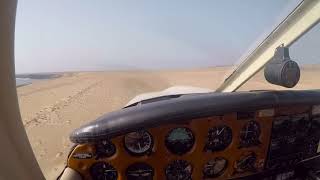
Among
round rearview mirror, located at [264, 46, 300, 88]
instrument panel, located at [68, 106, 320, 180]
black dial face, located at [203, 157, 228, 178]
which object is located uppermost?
round rearview mirror, located at [264, 46, 300, 88]

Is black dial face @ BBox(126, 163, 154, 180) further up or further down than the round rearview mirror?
further down

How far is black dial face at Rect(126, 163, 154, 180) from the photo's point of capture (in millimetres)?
2861

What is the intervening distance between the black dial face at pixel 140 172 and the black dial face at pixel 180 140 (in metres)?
0.24

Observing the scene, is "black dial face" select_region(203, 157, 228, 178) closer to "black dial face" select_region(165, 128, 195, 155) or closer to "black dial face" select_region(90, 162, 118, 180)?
"black dial face" select_region(165, 128, 195, 155)

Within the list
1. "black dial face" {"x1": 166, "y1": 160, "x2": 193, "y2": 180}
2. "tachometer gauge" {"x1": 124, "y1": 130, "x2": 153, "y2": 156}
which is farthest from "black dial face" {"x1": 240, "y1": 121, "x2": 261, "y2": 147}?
"tachometer gauge" {"x1": 124, "y1": 130, "x2": 153, "y2": 156}

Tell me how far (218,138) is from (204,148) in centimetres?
15

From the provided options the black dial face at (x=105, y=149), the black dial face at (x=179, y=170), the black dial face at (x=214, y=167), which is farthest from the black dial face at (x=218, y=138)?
the black dial face at (x=105, y=149)

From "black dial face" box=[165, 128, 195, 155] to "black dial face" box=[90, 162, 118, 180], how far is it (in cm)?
50

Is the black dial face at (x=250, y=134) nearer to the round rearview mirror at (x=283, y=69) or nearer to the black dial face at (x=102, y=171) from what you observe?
the round rearview mirror at (x=283, y=69)

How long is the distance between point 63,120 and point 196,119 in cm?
1023

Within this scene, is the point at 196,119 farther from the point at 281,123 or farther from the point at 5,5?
the point at 5,5

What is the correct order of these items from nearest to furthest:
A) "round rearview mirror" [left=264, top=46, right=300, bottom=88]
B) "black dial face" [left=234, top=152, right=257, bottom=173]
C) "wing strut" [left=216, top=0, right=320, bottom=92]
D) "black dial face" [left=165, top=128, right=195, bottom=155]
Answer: "wing strut" [left=216, top=0, right=320, bottom=92]
"round rearview mirror" [left=264, top=46, right=300, bottom=88]
"black dial face" [left=165, top=128, right=195, bottom=155]
"black dial face" [left=234, top=152, right=257, bottom=173]

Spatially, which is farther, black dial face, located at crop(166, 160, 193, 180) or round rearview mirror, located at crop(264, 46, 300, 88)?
black dial face, located at crop(166, 160, 193, 180)

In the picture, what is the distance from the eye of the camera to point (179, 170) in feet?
9.59
